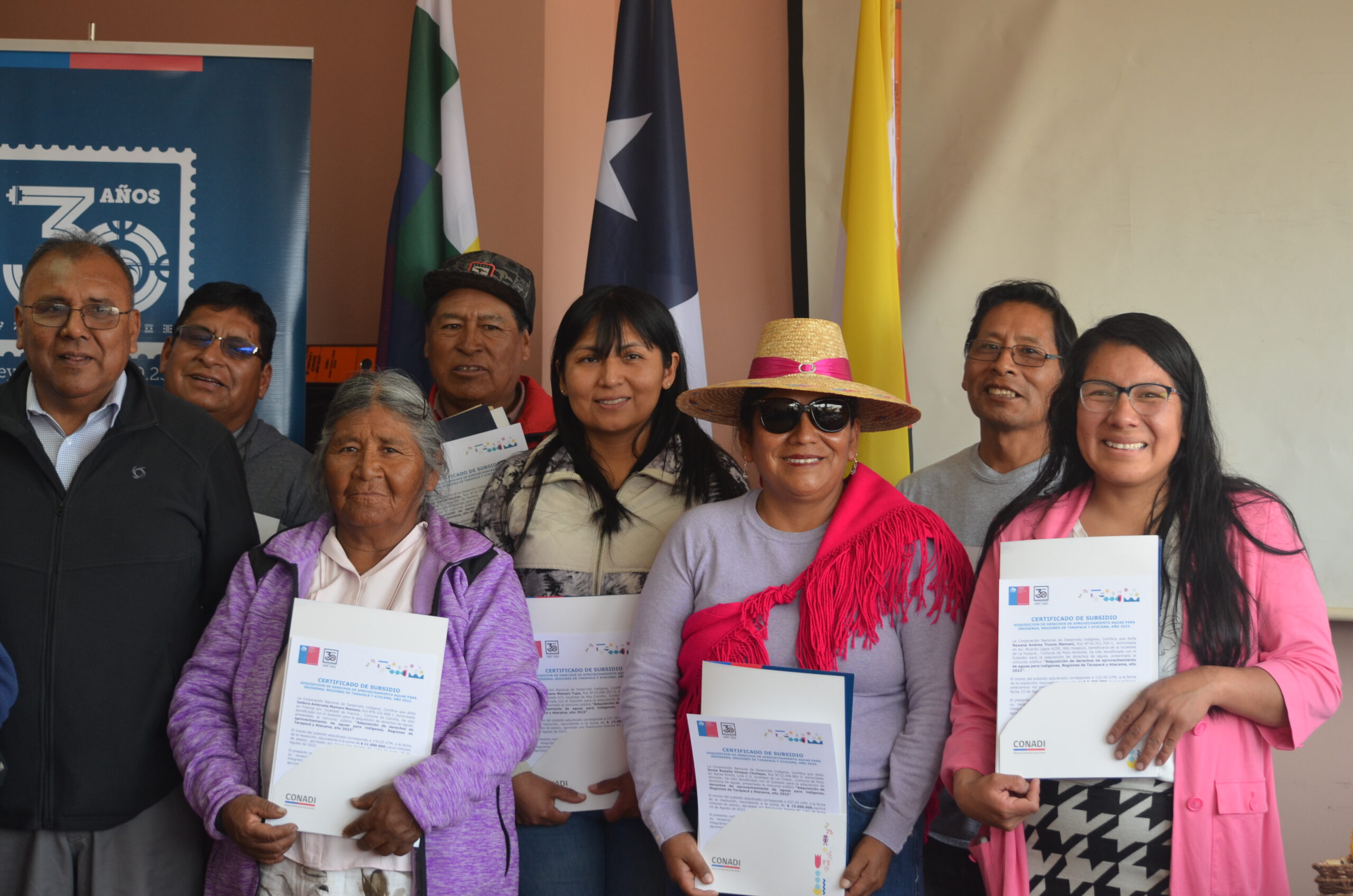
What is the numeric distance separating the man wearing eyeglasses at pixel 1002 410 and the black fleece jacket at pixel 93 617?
1773 mm

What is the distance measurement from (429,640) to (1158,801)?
1321mm

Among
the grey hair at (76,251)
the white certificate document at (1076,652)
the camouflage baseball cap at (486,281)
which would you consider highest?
the camouflage baseball cap at (486,281)

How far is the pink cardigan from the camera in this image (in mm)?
1731

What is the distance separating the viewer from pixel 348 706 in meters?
2.01

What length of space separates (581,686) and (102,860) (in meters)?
1.05

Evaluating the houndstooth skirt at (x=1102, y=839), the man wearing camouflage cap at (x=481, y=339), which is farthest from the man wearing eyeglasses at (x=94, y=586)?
the houndstooth skirt at (x=1102, y=839)

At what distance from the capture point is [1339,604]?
3129mm

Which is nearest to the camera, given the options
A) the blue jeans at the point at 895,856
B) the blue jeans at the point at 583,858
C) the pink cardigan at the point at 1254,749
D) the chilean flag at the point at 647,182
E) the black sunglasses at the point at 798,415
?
the pink cardigan at the point at 1254,749

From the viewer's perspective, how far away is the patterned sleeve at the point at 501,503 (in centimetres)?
252

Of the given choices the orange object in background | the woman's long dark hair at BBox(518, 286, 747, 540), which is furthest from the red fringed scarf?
the orange object in background

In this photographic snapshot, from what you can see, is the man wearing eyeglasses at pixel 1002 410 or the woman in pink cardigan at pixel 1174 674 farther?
the man wearing eyeglasses at pixel 1002 410

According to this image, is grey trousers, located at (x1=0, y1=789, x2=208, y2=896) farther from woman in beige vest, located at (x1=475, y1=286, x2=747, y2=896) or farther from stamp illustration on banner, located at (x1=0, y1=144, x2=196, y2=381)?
stamp illustration on banner, located at (x1=0, y1=144, x2=196, y2=381)

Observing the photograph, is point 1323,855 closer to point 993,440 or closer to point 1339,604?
point 1339,604

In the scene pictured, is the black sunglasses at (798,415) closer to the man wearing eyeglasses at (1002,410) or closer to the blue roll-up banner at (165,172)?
the man wearing eyeglasses at (1002,410)
